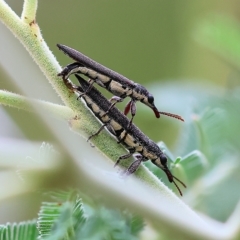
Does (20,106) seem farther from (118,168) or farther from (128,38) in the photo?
(128,38)

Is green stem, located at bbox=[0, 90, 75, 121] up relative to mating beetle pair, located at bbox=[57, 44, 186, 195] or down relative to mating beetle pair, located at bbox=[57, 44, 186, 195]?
down

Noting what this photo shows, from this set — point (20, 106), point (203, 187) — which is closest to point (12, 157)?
point (20, 106)

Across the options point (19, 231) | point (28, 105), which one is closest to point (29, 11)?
point (28, 105)

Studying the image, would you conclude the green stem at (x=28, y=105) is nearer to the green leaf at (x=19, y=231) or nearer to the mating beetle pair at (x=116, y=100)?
the mating beetle pair at (x=116, y=100)

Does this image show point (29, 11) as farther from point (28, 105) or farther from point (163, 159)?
point (163, 159)

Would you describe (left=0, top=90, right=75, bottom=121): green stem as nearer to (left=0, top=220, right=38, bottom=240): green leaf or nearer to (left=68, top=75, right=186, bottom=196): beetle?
(left=68, top=75, right=186, bottom=196): beetle

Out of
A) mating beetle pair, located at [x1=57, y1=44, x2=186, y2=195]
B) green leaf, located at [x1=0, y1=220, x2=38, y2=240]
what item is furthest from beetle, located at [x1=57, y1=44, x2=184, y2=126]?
green leaf, located at [x1=0, y1=220, x2=38, y2=240]
